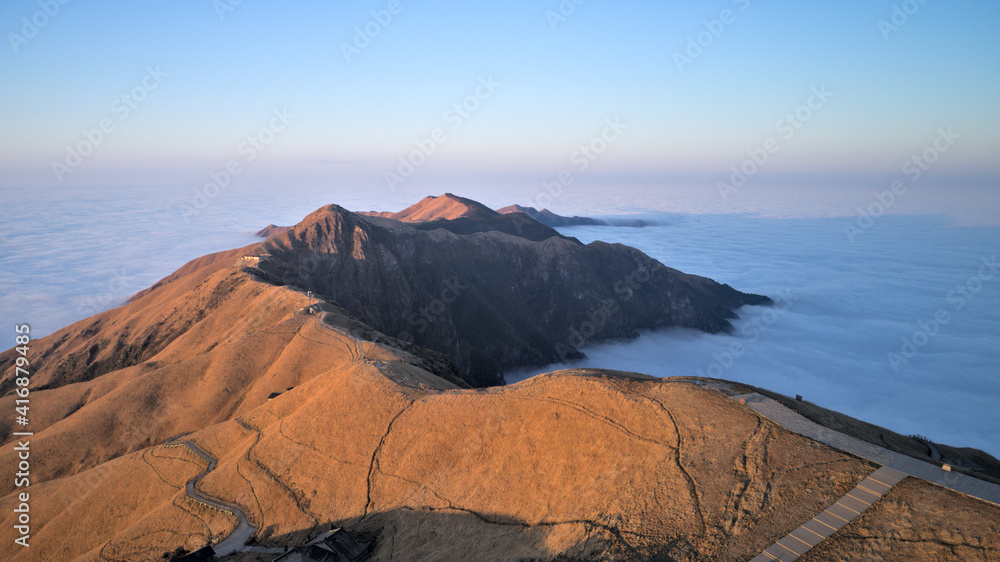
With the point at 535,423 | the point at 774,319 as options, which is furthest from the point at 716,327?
the point at 535,423

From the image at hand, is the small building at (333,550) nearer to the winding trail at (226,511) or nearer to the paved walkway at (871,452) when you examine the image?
the winding trail at (226,511)

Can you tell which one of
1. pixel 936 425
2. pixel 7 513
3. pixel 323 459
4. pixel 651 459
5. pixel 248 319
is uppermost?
pixel 248 319

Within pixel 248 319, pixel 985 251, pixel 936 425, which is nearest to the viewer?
pixel 248 319

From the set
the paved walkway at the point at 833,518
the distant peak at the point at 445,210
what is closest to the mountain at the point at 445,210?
the distant peak at the point at 445,210

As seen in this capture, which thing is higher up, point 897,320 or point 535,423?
point 535,423

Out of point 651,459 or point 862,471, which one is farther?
point 651,459

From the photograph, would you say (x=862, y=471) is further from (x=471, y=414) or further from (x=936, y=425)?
(x=936, y=425)

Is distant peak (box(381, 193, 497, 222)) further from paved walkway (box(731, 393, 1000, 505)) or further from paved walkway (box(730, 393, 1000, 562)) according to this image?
paved walkway (box(730, 393, 1000, 562))
